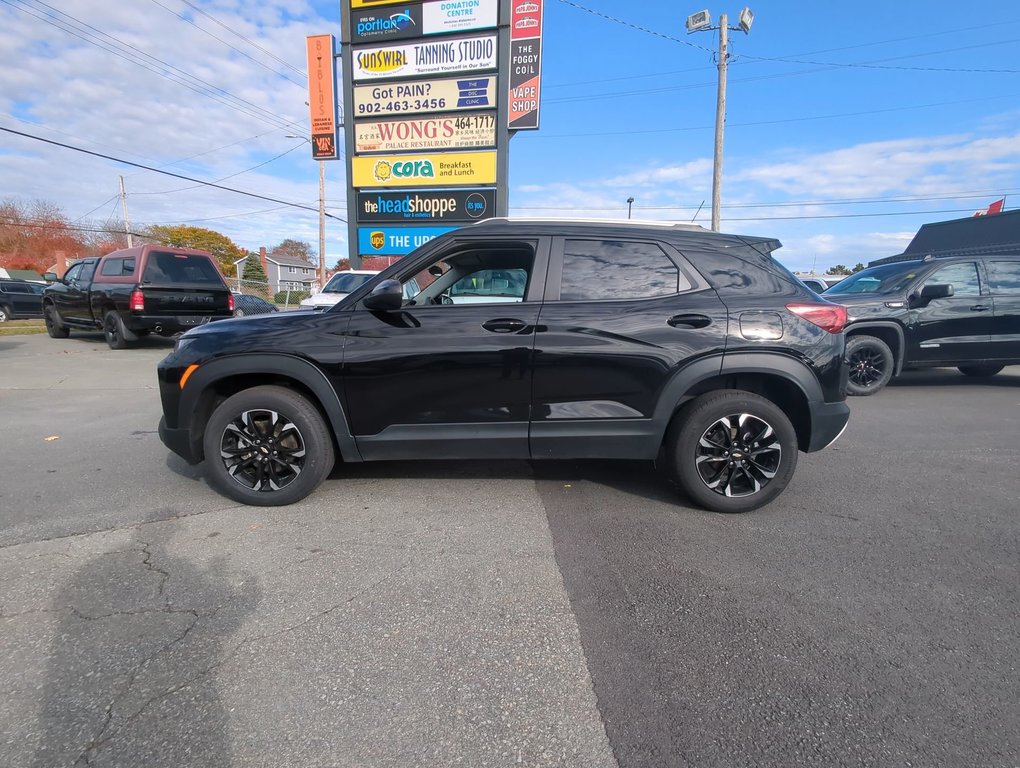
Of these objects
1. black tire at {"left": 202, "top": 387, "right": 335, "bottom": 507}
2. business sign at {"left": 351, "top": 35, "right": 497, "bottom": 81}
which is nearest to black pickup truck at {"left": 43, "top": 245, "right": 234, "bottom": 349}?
business sign at {"left": 351, "top": 35, "right": 497, "bottom": 81}

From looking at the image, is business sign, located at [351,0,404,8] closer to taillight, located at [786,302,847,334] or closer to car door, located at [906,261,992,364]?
car door, located at [906,261,992,364]

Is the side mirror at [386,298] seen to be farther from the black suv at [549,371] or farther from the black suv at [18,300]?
the black suv at [18,300]

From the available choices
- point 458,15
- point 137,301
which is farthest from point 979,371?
point 137,301

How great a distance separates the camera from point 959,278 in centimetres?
729

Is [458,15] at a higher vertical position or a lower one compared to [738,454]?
higher

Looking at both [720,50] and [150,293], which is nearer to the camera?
[150,293]

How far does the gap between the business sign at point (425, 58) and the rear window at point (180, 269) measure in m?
5.35

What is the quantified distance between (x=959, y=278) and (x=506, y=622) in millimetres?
8425

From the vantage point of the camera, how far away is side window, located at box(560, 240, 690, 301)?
11.1 feet

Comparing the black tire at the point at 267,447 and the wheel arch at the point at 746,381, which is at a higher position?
the wheel arch at the point at 746,381

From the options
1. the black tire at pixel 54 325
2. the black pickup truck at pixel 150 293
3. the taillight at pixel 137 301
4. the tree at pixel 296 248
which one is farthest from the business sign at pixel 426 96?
the tree at pixel 296 248

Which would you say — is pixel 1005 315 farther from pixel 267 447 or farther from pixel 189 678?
pixel 189 678

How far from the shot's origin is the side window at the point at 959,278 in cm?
724

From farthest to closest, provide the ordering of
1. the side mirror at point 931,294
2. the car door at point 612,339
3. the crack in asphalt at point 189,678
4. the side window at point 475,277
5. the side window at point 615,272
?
the side mirror at point 931,294, the side window at point 475,277, the side window at point 615,272, the car door at point 612,339, the crack in asphalt at point 189,678
